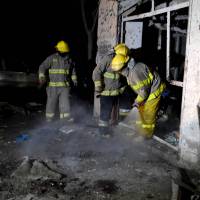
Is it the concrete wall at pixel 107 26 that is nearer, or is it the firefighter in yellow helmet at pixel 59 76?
the concrete wall at pixel 107 26

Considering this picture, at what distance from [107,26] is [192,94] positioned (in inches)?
122

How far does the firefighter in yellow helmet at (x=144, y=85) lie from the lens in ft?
18.1

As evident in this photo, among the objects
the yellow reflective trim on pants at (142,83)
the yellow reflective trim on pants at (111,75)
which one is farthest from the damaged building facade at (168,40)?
the yellow reflective trim on pants at (111,75)

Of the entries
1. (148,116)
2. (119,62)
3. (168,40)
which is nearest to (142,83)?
(119,62)

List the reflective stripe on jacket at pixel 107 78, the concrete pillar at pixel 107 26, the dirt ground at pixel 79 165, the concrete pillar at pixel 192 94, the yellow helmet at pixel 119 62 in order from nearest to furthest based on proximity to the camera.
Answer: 1. the dirt ground at pixel 79 165
2. the concrete pillar at pixel 192 94
3. the yellow helmet at pixel 119 62
4. the reflective stripe on jacket at pixel 107 78
5. the concrete pillar at pixel 107 26

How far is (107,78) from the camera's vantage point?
638cm

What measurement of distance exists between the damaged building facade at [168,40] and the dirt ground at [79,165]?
757 millimetres

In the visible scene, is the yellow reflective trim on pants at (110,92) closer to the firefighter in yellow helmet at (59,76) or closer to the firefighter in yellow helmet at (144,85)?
the firefighter in yellow helmet at (144,85)

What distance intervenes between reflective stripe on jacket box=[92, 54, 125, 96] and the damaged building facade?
2.69 ft

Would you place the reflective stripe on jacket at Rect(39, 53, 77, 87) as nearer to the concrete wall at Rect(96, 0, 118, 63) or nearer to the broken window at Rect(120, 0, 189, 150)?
the concrete wall at Rect(96, 0, 118, 63)

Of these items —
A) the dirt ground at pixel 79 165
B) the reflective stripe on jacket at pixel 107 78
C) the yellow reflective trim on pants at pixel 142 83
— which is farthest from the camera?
the reflective stripe on jacket at pixel 107 78

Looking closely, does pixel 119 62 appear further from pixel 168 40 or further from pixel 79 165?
pixel 79 165

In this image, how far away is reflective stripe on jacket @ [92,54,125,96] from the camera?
627cm

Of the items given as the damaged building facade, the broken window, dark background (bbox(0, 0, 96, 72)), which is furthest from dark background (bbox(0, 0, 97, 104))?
the broken window
